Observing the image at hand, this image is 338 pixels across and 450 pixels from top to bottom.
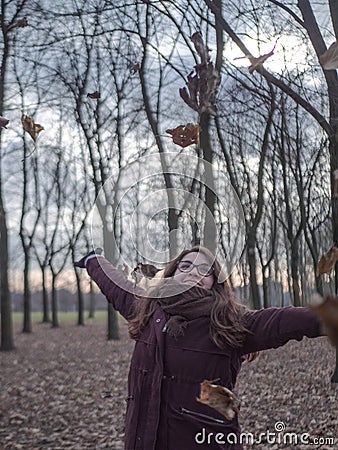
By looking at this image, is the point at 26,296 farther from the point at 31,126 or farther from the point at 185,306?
the point at 185,306

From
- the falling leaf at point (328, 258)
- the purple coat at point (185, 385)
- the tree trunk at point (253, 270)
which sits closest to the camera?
the falling leaf at point (328, 258)

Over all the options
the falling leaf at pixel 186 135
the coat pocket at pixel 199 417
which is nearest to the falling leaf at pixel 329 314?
the coat pocket at pixel 199 417

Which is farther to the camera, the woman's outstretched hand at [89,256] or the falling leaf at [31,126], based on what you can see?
the falling leaf at [31,126]

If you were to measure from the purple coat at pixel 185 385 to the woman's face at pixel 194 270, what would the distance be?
0.57 feet

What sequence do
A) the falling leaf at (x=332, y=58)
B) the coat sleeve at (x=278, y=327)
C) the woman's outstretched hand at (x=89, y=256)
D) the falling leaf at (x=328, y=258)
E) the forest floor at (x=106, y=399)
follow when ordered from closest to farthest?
the falling leaf at (x=332, y=58), the falling leaf at (x=328, y=258), the coat sleeve at (x=278, y=327), the woman's outstretched hand at (x=89, y=256), the forest floor at (x=106, y=399)

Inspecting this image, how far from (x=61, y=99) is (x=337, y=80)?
8199 millimetres

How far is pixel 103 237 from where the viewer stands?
2.90 m

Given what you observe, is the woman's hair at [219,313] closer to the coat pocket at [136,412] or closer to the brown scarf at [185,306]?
the brown scarf at [185,306]

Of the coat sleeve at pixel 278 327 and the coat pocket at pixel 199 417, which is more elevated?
the coat sleeve at pixel 278 327

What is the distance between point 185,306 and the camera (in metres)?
2.57

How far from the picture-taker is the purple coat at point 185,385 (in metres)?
2.45

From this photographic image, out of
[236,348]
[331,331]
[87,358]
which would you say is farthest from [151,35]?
[331,331]

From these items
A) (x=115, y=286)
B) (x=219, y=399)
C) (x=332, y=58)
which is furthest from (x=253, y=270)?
(x=332, y=58)

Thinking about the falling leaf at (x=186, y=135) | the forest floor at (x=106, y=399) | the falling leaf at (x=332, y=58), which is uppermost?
the falling leaf at (x=186, y=135)
